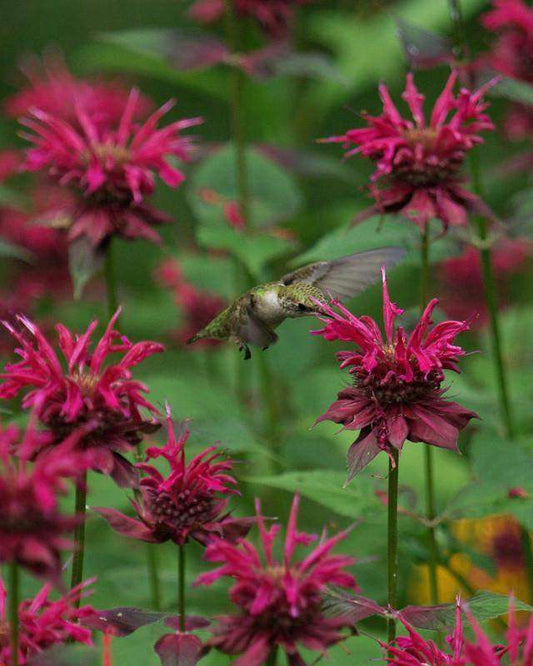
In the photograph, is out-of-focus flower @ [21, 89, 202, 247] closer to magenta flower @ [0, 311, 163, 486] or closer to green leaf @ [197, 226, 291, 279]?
green leaf @ [197, 226, 291, 279]

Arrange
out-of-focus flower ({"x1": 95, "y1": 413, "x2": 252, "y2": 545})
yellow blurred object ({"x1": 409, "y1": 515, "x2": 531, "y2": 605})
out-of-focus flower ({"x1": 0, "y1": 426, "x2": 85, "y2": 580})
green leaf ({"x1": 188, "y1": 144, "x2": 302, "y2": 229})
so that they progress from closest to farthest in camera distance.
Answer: out-of-focus flower ({"x1": 0, "y1": 426, "x2": 85, "y2": 580}) → out-of-focus flower ({"x1": 95, "y1": 413, "x2": 252, "y2": 545}) → yellow blurred object ({"x1": 409, "y1": 515, "x2": 531, "y2": 605}) → green leaf ({"x1": 188, "y1": 144, "x2": 302, "y2": 229})

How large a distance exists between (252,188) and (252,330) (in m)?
0.82

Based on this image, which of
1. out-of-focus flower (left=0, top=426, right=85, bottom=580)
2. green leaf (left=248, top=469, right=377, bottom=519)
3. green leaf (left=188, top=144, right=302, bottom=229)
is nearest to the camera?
out-of-focus flower (left=0, top=426, right=85, bottom=580)

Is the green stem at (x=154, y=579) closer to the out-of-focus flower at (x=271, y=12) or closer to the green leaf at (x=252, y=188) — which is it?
the green leaf at (x=252, y=188)

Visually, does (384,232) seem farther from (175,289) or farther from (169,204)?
(169,204)

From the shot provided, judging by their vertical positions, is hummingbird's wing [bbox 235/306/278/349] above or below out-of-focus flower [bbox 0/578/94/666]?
above

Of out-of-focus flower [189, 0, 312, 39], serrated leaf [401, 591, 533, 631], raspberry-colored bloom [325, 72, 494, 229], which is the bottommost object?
serrated leaf [401, 591, 533, 631]

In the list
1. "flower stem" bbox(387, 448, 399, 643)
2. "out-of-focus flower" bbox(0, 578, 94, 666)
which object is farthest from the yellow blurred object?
"out-of-focus flower" bbox(0, 578, 94, 666)

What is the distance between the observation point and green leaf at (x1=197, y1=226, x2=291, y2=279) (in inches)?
57.8

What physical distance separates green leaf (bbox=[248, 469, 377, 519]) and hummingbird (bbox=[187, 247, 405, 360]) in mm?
160

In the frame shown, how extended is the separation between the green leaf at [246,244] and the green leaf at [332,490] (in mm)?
379

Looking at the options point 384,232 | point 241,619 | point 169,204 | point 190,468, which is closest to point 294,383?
point 384,232

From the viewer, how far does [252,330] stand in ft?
3.85

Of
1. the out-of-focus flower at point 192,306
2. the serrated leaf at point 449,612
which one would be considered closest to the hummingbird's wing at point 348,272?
the serrated leaf at point 449,612
